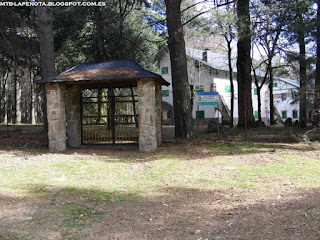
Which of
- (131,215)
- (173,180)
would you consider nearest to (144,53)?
(173,180)

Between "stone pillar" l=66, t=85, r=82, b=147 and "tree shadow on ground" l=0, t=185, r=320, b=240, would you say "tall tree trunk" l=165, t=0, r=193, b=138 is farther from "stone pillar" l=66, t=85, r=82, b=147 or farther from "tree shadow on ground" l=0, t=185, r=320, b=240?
"tree shadow on ground" l=0, t=185, r=320, b=240

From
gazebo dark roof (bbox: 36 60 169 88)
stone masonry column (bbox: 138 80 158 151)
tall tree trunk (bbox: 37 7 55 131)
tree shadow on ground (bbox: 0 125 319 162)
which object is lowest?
tree shadow on ground (bbox: 0 125 319 162)

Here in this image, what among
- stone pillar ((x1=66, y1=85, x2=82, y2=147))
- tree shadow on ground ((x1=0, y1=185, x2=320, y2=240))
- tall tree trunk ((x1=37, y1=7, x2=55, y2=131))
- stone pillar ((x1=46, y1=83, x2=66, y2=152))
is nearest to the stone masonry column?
stone pillar ((x1=46, y1=83, x2=66, y2=152))

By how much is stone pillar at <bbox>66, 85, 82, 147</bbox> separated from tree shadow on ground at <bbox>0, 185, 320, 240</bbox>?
19.4ft

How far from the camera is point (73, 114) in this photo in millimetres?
11859

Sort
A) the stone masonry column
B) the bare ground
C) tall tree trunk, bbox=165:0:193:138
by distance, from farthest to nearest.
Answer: tall tree trunk, bbox=165:0:193:138 < the stone masonry column < the bare ground

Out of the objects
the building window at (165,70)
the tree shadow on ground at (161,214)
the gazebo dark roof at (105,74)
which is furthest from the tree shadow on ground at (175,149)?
the building window at (165,70)

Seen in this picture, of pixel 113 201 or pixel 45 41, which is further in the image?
pixel 45 41

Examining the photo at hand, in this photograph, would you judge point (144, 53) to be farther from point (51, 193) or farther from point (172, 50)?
point (51, 193)

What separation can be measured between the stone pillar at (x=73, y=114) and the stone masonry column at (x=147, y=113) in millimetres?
2983

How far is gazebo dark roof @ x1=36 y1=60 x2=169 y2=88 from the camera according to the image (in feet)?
32.1

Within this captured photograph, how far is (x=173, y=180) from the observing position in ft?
21.9

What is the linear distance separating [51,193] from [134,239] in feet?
8.29

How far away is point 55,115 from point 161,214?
6.97 m
